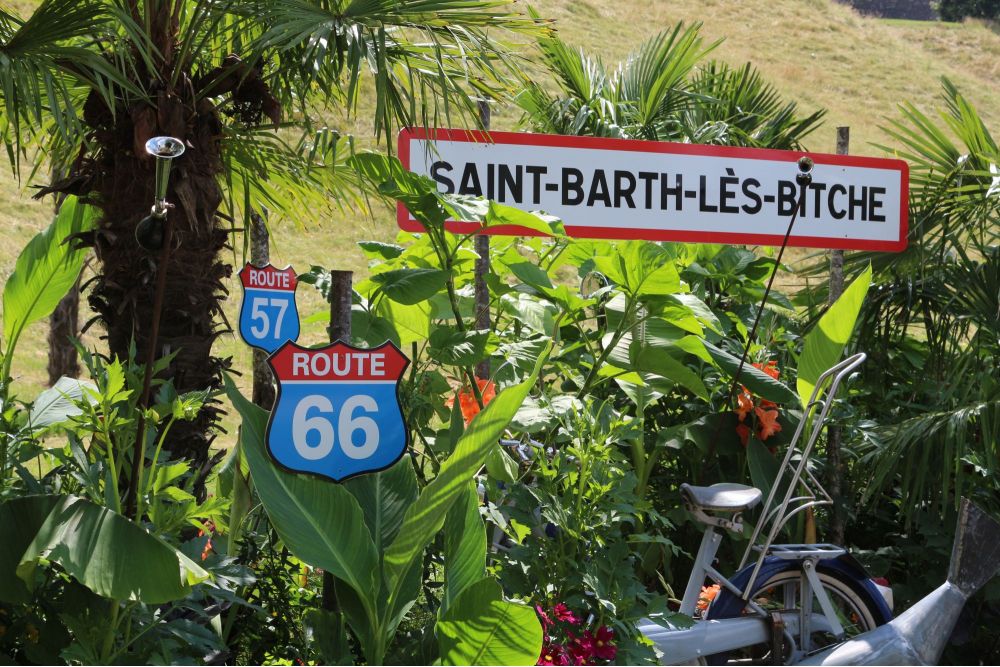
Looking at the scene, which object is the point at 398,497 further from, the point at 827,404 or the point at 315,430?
the point at 827,404

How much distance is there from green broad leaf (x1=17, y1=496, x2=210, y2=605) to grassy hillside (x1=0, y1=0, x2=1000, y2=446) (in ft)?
40.4

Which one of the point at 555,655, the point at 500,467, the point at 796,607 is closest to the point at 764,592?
the point at 796,607

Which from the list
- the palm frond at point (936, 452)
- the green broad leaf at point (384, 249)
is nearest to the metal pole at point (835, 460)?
the palm frond at point (936, 452)

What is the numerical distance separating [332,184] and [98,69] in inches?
78.5

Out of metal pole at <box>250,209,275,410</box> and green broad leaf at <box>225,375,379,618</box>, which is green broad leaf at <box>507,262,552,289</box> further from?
metal pole at <box>250,209,275,410</box>

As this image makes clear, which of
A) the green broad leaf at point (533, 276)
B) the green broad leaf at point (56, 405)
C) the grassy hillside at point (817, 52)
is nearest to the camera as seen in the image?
the green broad leaf at point (56, 405)

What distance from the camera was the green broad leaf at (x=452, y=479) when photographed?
2.12m

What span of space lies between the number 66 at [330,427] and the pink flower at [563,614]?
68 cm

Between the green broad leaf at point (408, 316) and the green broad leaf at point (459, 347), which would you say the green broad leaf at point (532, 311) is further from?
the green broad leaf at point (459, 347)

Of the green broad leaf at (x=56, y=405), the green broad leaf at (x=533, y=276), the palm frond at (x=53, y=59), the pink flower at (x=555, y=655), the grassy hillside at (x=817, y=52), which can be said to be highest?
the grassy hillside at (x=817, y=52)

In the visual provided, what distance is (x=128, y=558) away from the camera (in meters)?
2.10

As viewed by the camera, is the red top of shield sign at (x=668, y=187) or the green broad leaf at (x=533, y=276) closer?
the red top of shield sign at (x=668, y=187)

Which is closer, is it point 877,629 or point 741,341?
point 877,629

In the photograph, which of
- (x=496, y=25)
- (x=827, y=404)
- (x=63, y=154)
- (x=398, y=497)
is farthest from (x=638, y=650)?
(x=63, y=154)
